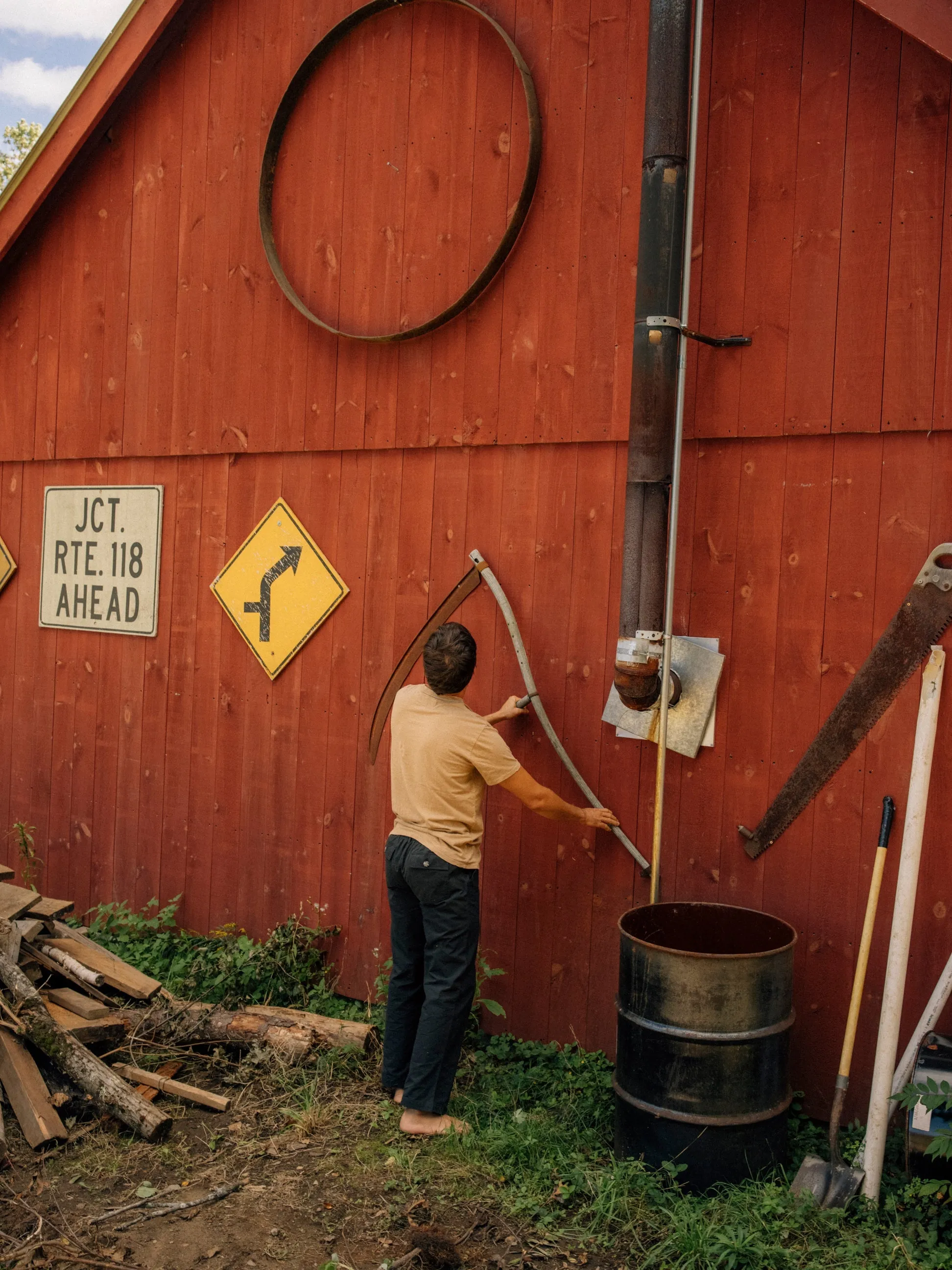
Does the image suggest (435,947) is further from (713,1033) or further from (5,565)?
(5,565)

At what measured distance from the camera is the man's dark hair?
15.0ft

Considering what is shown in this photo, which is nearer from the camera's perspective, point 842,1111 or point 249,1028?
point 842,1111

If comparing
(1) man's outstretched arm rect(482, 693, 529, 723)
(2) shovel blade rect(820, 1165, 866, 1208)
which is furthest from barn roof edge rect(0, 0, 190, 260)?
(2) shovel blade rect(820, 1165, 866, 1208)

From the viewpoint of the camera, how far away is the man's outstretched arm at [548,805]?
15.1 ft

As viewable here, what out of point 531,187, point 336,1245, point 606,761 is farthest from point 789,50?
point 336,1245

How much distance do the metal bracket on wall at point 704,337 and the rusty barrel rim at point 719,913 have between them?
2357 mm

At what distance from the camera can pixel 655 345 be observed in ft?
15.1

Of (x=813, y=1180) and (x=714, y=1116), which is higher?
(x=714, y=1116)

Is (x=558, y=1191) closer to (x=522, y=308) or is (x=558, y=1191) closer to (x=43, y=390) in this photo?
(x=522, y=308)

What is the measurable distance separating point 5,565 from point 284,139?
3.47 m

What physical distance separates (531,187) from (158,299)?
106 inches

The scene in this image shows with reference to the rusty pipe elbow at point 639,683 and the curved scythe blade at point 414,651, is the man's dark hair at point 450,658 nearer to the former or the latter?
the rusty pipe elbow at point 639,683

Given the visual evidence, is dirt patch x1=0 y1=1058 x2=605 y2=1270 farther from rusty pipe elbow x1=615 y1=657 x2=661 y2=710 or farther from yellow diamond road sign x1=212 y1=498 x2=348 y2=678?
yellow diamond road sign x1=212 y1=498 x2=348 y2=678

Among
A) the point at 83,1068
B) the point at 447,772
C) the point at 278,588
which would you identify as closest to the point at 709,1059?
the point at 447,772
